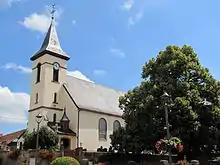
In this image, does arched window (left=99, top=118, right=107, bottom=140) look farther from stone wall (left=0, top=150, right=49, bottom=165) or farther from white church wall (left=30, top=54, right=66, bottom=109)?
stone wall (left=0, top=150, right=49, bottom=165)

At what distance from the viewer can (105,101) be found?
48.2m

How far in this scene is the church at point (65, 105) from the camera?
40.8m

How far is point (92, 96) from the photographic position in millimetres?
46781

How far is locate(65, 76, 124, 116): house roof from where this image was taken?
143 ft

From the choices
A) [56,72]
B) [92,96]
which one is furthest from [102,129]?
[56,72]

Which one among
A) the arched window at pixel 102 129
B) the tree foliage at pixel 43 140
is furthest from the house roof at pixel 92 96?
the tree foliage at pixel 43 140

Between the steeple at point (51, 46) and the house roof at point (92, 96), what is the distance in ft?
13.7

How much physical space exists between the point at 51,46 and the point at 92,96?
9.70 metres

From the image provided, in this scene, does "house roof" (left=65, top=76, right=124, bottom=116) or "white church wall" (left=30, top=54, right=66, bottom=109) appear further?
"house roof" (left=65, top=76, right=124, bottom=116)

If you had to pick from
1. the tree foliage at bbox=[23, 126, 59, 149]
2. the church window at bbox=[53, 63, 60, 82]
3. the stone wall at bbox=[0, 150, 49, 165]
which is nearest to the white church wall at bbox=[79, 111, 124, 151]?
the tree foliage at bbox=[23, 126, 59, 149]

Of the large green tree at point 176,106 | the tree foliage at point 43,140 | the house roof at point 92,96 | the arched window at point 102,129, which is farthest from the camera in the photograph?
the arched window at point 102,129

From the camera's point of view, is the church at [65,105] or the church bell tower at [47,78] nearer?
the church at [65,105]

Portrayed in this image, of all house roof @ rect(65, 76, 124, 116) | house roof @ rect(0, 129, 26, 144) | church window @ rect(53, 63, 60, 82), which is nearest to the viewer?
house roof @ rect(65, 76, 124, 116)

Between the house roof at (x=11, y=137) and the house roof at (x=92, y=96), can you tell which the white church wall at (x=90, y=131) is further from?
the house roof at (x=11, y=137)
